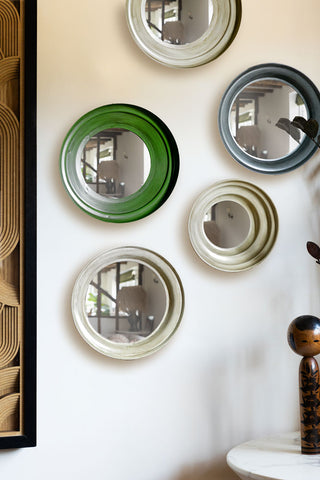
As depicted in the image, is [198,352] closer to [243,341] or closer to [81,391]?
[243,341]

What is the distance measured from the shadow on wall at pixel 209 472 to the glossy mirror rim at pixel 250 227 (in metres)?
0.65

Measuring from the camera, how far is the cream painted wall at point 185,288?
1.94 metres

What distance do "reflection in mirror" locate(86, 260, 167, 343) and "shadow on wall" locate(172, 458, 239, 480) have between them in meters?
0.47

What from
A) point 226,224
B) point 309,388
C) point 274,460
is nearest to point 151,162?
point 226,224

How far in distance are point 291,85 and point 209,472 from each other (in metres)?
1.33

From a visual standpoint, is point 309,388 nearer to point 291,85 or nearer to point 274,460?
point 274,460

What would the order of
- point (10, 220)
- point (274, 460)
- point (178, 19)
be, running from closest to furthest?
point (274, 460) → point (10, 220) → point (178, 19)

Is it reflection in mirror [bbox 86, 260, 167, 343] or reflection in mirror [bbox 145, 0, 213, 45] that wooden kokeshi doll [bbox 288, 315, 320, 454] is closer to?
reflection in mirror [bbox 86, 260, 167, 343]

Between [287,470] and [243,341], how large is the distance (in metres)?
0.49

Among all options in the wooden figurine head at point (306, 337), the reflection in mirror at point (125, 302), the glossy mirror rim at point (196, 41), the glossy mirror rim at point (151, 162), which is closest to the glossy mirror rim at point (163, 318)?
the reflection in mirror at point (125, 302)

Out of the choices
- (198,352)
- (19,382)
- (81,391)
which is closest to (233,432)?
(198,352)

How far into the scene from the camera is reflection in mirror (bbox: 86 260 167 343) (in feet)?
6.41

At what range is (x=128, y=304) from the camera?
77.4 inches

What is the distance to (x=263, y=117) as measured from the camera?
2.07 m
